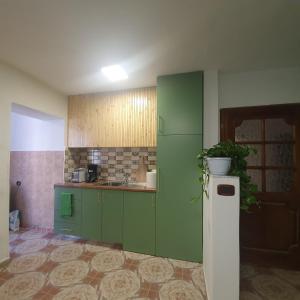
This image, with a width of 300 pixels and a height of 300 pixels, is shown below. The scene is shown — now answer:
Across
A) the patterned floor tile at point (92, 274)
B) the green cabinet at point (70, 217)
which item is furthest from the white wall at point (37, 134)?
the patterned floor tile at point (92, 274)

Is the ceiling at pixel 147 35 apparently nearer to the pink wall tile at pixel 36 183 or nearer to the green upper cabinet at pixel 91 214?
the pink wall tile at pixel 36 183

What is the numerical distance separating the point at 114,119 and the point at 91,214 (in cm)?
148

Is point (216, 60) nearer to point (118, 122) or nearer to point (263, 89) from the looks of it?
point (263, 89)

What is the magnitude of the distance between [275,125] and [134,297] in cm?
251

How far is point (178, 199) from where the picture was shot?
7.88 ft

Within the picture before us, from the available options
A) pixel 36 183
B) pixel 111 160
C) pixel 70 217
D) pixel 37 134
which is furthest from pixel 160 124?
pixel 36 183

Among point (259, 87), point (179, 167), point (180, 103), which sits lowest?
point (179, 167)

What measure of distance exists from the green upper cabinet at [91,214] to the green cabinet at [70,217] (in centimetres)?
9

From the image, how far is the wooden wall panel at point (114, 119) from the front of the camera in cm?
277

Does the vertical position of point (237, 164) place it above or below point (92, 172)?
above

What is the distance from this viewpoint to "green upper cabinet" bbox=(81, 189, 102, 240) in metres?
2.76

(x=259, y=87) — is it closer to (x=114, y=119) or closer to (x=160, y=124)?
(x=160, y=124)

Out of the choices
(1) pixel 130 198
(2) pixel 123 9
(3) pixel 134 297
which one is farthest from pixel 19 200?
(2) pixel 123 9

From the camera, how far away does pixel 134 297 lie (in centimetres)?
174
